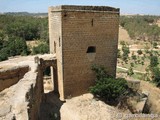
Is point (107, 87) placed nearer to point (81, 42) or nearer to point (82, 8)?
point (81, 42)

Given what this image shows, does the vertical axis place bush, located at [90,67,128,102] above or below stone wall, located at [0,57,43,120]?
below

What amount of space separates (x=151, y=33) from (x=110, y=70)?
44.0 metres

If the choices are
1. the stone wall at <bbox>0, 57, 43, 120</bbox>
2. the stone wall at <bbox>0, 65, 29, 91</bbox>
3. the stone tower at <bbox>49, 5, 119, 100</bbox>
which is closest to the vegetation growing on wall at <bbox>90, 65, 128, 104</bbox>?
the stone tower at <bbox>49, 5, 119, 100</bbox>

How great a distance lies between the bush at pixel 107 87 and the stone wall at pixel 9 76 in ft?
12.6

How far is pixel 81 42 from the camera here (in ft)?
37.7

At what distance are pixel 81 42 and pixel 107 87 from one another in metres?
2.62

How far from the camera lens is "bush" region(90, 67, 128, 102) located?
37.7ft

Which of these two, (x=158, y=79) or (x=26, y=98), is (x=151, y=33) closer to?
(x=158, y=79)

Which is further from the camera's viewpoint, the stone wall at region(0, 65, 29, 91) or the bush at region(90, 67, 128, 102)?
the bush at region(90, 67, 128, 102)

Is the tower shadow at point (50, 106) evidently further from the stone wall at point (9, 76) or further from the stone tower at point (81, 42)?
the stone wall at point (9, 76)

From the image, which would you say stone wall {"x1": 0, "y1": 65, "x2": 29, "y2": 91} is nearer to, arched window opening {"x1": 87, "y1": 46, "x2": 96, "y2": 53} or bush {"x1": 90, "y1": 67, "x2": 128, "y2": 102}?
arched window opening {"x1": 87, "y1": 46, "x2": 96, "y2": 53}

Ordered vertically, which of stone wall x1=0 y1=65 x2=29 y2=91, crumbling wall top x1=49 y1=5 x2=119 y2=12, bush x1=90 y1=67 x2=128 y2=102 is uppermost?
crumbling wall top x1=49 y1=5 x2=119 y2=12

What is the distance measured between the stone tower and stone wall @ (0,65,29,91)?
2.27 m

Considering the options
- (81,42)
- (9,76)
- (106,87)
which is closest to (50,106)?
(9,76)
